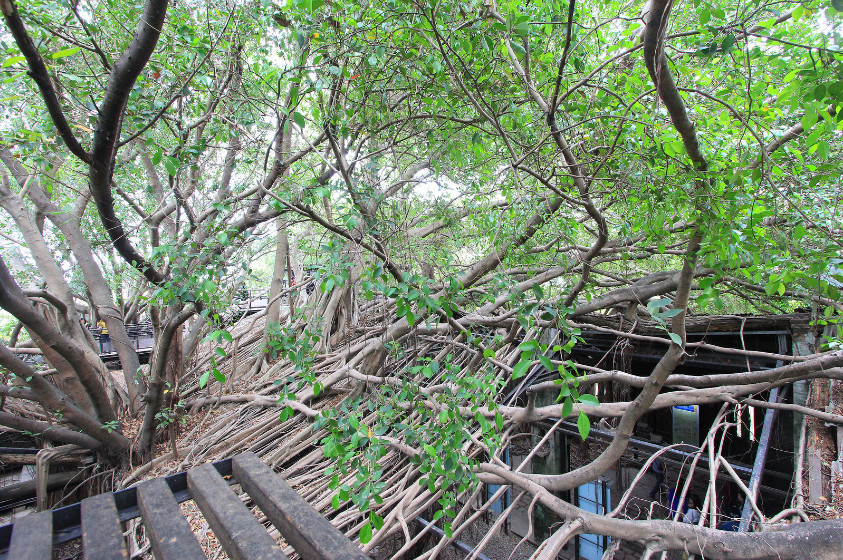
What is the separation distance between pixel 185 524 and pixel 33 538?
33cm

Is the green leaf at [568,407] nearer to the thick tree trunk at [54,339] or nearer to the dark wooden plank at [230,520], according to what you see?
the dark wooden plank at [230,520]

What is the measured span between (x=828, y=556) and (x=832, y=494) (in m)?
1.16

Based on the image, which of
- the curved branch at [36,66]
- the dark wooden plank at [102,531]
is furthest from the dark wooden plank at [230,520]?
the curved branch at [36,66]

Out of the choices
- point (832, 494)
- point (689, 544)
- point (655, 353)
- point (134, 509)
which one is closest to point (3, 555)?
point (134, 509)

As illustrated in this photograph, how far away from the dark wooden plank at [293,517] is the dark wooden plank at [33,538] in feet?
1.45

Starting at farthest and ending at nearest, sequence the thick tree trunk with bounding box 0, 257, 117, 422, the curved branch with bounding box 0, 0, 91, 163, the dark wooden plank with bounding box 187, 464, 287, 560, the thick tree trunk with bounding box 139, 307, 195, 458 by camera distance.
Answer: the thick tree trunk with bounding box 139, 307, 195, 458
the thick tree trunk with bounding box 0, 257, 117, 422
the curved branch with bounding box 0, 0, 91, 163
the dark wooden plank with bounding box 187, 464, 287, 560

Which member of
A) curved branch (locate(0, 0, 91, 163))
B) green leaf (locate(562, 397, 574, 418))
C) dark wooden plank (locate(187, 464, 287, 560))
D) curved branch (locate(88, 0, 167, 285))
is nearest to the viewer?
dark wooden plank (locate(187, 464, 287, 560))

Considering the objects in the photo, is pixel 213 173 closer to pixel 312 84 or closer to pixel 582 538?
pixel 312 84

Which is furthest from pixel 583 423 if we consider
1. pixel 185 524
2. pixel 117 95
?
pixel 117 95

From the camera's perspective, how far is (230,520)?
0.99 m

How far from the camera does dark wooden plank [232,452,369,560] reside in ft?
2.92

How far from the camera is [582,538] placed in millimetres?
5141

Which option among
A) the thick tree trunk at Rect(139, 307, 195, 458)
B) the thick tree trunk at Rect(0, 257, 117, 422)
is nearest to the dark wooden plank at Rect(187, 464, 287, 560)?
the thick tree trunk at Rect(139, 307, 195, 458)

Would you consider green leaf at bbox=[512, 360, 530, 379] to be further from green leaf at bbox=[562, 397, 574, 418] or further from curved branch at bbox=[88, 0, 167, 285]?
curved branch at bbox=[88, 0, 167, 285]
